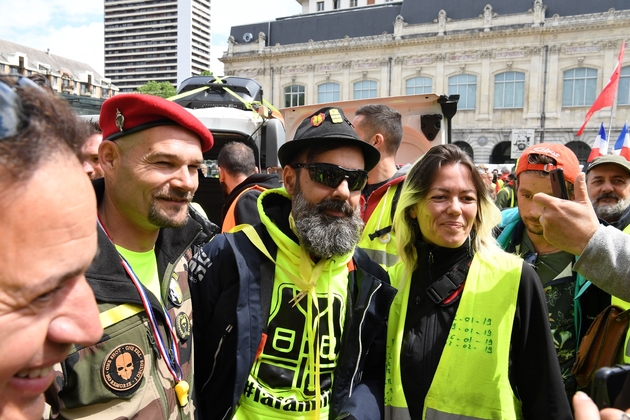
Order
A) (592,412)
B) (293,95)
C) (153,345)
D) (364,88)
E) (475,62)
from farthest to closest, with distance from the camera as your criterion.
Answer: (293,95)
(364,88)
(475,62)
(153,345)
(592,412)

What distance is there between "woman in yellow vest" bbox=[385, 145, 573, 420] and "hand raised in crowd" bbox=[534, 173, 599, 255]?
28 cm

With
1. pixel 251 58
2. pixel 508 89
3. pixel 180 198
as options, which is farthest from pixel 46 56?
pixel 180 198

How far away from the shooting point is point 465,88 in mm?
36000


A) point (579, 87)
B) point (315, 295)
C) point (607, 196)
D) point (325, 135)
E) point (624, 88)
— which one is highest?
point (579, 87)

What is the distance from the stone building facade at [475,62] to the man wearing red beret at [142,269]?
35.8 metres

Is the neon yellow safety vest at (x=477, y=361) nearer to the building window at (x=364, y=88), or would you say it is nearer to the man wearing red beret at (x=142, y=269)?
the man wearing red beret at (x=142, y=269)

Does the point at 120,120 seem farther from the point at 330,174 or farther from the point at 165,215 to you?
the point at 330,174

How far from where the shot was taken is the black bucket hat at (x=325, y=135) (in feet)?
7.01

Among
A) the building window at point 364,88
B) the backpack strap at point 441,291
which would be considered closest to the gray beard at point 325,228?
the backpack strap at point 441,291

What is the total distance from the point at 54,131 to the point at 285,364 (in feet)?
4.91

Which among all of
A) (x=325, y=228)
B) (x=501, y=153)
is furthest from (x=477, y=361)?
(x=501, y=153)

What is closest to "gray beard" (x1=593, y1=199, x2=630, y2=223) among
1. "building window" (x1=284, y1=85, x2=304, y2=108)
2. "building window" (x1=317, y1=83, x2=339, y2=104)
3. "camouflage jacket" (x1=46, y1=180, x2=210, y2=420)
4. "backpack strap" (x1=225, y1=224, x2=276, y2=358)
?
"backpack strap" (x1=225, y1=224, x2=276, y2=358)

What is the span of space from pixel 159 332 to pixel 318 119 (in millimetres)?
1207

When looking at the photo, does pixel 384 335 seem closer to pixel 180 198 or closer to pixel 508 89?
pixel 180 198
